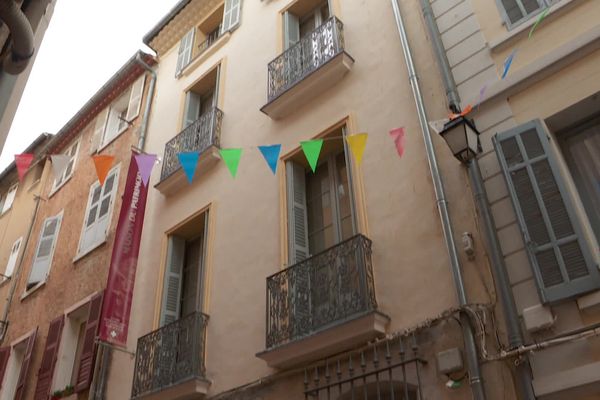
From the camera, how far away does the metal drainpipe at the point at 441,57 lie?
246 inches

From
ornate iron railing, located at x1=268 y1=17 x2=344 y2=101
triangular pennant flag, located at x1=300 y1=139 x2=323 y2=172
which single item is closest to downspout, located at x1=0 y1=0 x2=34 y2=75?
triangular pennant flag, located at x1=300 y1=139 x2=323 y2=172

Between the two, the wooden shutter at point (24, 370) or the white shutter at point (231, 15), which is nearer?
the wooden shutter at point (24, 370)

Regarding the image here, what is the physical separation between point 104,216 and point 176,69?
3587mm

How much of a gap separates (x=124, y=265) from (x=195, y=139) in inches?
99.2

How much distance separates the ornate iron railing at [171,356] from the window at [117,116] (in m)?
6.35

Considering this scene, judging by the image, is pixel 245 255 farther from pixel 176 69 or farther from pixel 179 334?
pixel 176 69

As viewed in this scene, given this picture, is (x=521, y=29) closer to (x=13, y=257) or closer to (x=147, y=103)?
(x=147, y=103)

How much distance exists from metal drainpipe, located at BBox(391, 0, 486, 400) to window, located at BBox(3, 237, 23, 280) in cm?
1226

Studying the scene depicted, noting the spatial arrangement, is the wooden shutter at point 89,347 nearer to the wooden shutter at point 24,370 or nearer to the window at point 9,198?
the wooden shutter at point 24,370

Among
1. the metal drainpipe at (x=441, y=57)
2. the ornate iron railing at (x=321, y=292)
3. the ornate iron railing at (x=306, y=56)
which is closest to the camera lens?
the ornate iron railing at (x=321, y=292)

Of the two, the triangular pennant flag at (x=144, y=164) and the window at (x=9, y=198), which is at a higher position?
the window at (x=9, y=198)

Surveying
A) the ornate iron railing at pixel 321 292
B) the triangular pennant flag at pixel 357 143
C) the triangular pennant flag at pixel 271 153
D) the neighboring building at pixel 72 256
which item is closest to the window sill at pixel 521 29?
the triangular pennant flag at pixel 357 143

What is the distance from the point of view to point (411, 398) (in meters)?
5.45

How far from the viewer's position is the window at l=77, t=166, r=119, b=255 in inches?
465
